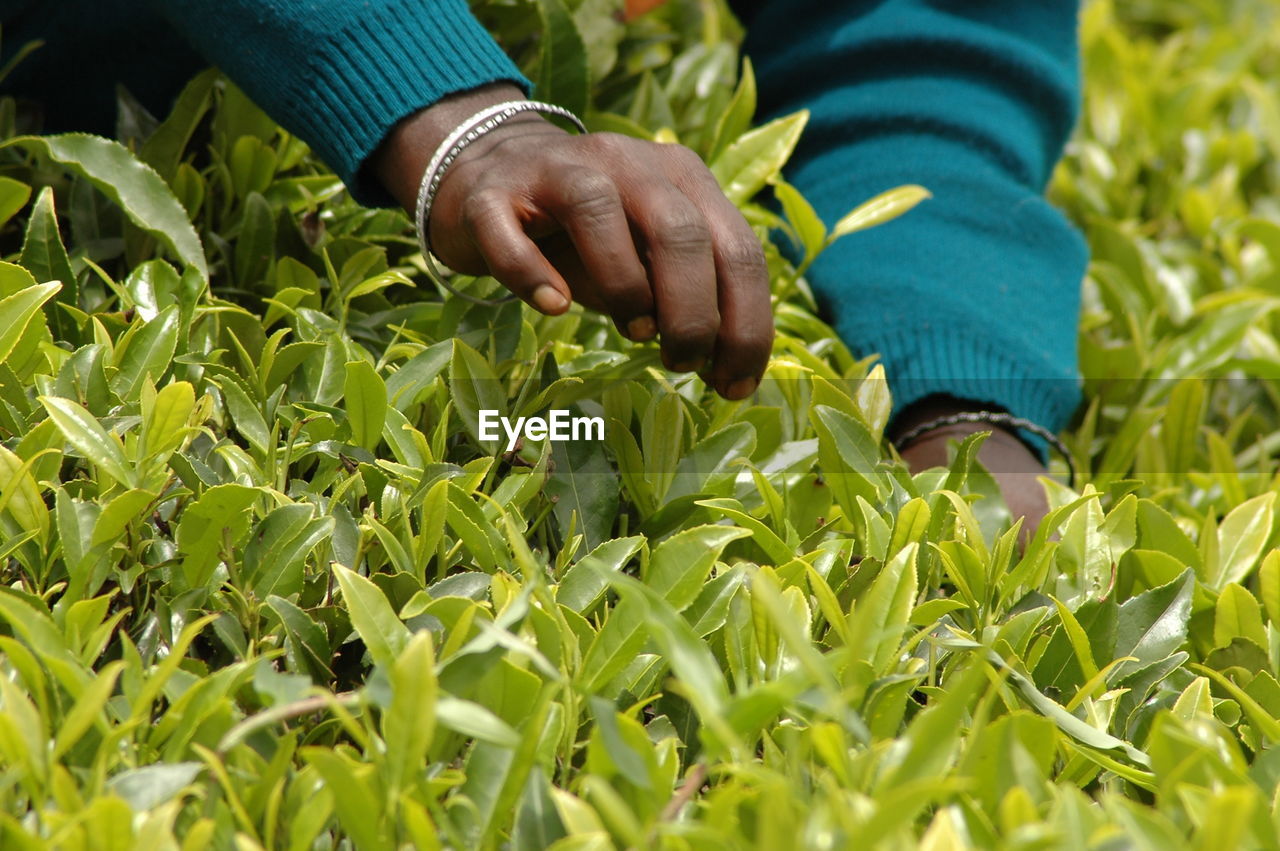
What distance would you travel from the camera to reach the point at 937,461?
4.23 feet

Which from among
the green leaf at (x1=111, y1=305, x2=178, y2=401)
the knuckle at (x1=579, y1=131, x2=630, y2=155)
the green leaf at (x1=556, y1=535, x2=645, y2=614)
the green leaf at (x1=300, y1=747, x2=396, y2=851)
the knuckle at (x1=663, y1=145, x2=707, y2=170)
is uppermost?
the knuckle at (x1=579, y1=131, x2=630, y2=155)

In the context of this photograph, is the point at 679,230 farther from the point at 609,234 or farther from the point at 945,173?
A: the point at 945,173

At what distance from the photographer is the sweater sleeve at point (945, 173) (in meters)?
1.38

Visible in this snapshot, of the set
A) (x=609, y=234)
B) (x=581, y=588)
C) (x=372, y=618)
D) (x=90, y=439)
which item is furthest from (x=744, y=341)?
(x=90, y=439)

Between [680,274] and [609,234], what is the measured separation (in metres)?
0.06

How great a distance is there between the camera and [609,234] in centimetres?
89

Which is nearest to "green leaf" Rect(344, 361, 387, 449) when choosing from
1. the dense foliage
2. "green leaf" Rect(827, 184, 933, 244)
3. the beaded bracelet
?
the dense foliage

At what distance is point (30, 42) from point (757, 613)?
1093 millimetres

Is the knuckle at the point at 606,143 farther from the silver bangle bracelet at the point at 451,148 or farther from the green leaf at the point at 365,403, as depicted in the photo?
the green leaf at the point at 365,403

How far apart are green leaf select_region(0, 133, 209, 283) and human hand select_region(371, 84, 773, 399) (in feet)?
0.87

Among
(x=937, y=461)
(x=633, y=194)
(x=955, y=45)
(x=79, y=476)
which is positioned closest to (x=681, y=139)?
(x=955, y=45)

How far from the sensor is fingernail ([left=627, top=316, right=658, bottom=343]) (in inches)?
36.0

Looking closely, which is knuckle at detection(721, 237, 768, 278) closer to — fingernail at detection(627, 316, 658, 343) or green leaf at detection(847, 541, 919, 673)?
fingernail at detection(627, 316, 658, 343)

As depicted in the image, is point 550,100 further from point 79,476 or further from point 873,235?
point 79,476
